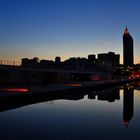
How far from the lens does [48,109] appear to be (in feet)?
Result: 76.2

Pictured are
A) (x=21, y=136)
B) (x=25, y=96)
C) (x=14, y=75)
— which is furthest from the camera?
(x=14, y=75)

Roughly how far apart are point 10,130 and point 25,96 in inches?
565

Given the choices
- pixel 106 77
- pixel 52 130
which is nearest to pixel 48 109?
pixel 52 130

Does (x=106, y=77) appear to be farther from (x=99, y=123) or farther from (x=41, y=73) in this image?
(x=99, y=123)

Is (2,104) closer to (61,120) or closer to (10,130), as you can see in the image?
(61,120)

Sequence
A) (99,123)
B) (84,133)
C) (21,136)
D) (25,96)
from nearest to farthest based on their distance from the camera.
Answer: (21,136), (84,133), (99,123), (25,96)

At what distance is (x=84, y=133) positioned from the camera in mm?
14195

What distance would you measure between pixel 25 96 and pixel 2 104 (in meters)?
4.73

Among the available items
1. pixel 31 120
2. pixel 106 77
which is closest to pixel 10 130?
pixel 31 120

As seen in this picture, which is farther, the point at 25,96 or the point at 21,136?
the point at 25,96

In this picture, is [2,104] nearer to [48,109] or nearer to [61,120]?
[48,109]

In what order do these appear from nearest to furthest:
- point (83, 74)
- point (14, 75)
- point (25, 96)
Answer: point (25, 96)
point (14, 75)
point (83, 74)

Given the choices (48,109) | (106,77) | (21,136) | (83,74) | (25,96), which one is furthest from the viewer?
(106,77)

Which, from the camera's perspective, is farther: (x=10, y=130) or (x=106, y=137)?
(x=10, y=130)
